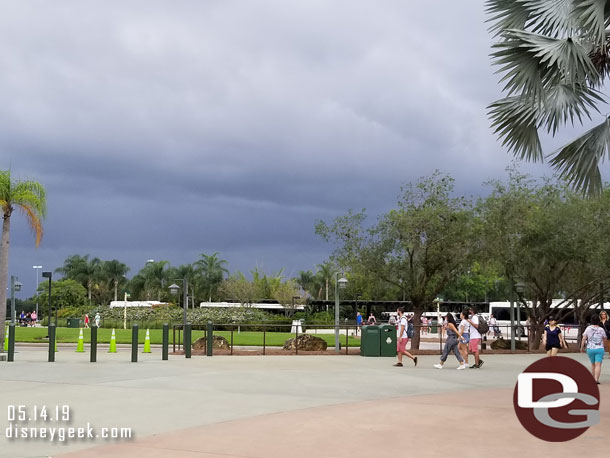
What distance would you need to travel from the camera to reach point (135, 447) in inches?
335

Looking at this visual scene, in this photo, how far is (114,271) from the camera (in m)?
107

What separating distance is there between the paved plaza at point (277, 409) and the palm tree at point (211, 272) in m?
80.9

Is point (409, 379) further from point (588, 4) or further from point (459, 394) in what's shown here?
point (588, 4)

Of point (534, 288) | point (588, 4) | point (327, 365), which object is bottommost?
point (327, 365)

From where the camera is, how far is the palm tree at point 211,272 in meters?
101

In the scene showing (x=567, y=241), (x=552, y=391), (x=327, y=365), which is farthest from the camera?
(x=567, y=241)

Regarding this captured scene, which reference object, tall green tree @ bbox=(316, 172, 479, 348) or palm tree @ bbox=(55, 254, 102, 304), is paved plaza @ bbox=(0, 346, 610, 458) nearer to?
tall green tree @ bbox=(316, 172, 479, 348)

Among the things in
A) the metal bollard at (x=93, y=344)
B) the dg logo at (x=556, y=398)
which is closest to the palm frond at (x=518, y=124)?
the dg logo at (x=556, y=398)

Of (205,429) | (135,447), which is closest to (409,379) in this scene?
(205,429)

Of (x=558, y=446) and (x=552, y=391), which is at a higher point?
(x=552, y=391)

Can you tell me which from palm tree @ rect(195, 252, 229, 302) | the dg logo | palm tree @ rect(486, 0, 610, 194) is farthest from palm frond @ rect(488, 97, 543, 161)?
palm tree @ rect(195, 252, 229, 302)

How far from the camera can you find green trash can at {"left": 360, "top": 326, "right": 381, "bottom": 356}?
25.2 metres

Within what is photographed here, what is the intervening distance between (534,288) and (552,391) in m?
26.0

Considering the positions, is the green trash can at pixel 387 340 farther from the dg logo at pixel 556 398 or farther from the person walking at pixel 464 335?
the dg logo at pixel 556 398
